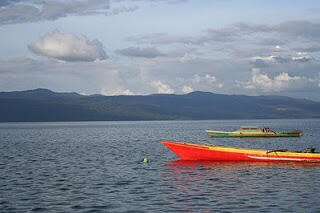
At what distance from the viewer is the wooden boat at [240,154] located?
1933 inches

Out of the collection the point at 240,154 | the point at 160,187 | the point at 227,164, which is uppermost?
the point at 240,154

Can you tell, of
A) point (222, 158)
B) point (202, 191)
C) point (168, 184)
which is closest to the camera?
point (202, 191)

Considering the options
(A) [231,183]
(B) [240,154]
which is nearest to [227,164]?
(B) [240,154]

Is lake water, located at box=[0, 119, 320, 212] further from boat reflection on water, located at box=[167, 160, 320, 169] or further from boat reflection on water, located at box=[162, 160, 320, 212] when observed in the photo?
boat reflection on water, located at box=[167, 160, 320, 169]

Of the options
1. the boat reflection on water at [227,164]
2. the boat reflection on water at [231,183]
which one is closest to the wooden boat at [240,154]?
the boat reflection on water at [227,164]

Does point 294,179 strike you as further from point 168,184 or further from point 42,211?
point 42,211

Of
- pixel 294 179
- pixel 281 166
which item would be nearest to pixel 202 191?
pixel 294 179

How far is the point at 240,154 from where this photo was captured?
1989 inches

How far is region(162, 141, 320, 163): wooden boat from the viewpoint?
49.1 meters

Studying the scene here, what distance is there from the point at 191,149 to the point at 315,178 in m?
16.1

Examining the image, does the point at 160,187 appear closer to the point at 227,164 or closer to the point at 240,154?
the point at 227,164

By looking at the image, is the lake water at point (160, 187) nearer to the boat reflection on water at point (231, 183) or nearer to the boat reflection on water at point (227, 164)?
the boat reflection on water at point (231, 183)

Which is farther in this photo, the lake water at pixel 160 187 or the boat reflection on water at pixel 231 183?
the boat reflection on water at pixel 231 183

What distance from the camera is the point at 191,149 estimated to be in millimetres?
52000
